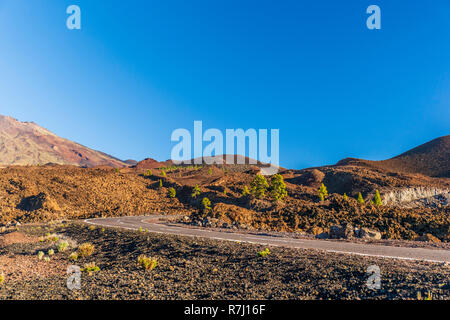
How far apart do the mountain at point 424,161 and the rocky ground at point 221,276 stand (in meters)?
111

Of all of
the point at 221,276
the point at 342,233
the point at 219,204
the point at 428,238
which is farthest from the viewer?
the point at 219,204

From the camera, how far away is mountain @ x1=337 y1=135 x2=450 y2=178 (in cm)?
10689

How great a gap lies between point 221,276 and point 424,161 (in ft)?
469

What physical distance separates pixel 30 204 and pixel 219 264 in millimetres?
46227

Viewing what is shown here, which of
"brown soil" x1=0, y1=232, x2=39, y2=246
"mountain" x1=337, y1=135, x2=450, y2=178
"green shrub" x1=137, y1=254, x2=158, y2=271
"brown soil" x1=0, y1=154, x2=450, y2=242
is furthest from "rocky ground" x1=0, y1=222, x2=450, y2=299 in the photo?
"mountain" x1=337, y1=135, x2=450, y2=178

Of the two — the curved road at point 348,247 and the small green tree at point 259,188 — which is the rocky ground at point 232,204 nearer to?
the small green tree at point 259,188

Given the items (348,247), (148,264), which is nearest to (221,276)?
(148,264)

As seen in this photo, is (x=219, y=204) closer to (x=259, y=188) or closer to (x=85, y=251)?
(x=259, y=188)

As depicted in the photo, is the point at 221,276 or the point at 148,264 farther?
the point at 148,264

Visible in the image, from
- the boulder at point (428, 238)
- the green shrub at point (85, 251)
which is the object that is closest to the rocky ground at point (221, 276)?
the green shrub at point (85, 251)

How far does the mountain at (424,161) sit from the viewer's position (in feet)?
351

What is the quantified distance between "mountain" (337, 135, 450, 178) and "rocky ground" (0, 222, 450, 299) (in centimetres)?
11097

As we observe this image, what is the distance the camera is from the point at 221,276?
914 centimetres
